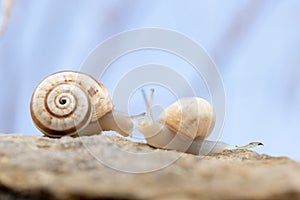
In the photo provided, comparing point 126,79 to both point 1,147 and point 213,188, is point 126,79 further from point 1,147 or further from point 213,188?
point 213,188

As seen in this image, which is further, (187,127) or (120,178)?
(187,127)

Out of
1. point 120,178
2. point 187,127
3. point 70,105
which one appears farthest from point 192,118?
point 120,178

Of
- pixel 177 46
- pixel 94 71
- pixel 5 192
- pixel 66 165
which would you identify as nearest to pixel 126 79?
pixel 94 71

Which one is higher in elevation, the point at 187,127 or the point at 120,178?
the point at 187,127

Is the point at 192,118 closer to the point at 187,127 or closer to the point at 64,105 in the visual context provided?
the point at 187,127

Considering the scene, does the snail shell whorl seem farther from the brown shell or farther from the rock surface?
the rock surface

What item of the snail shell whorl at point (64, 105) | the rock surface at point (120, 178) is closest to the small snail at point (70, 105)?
the snail shell whorl at point (64, 105)

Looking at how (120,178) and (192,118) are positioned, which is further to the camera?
(192,118)
